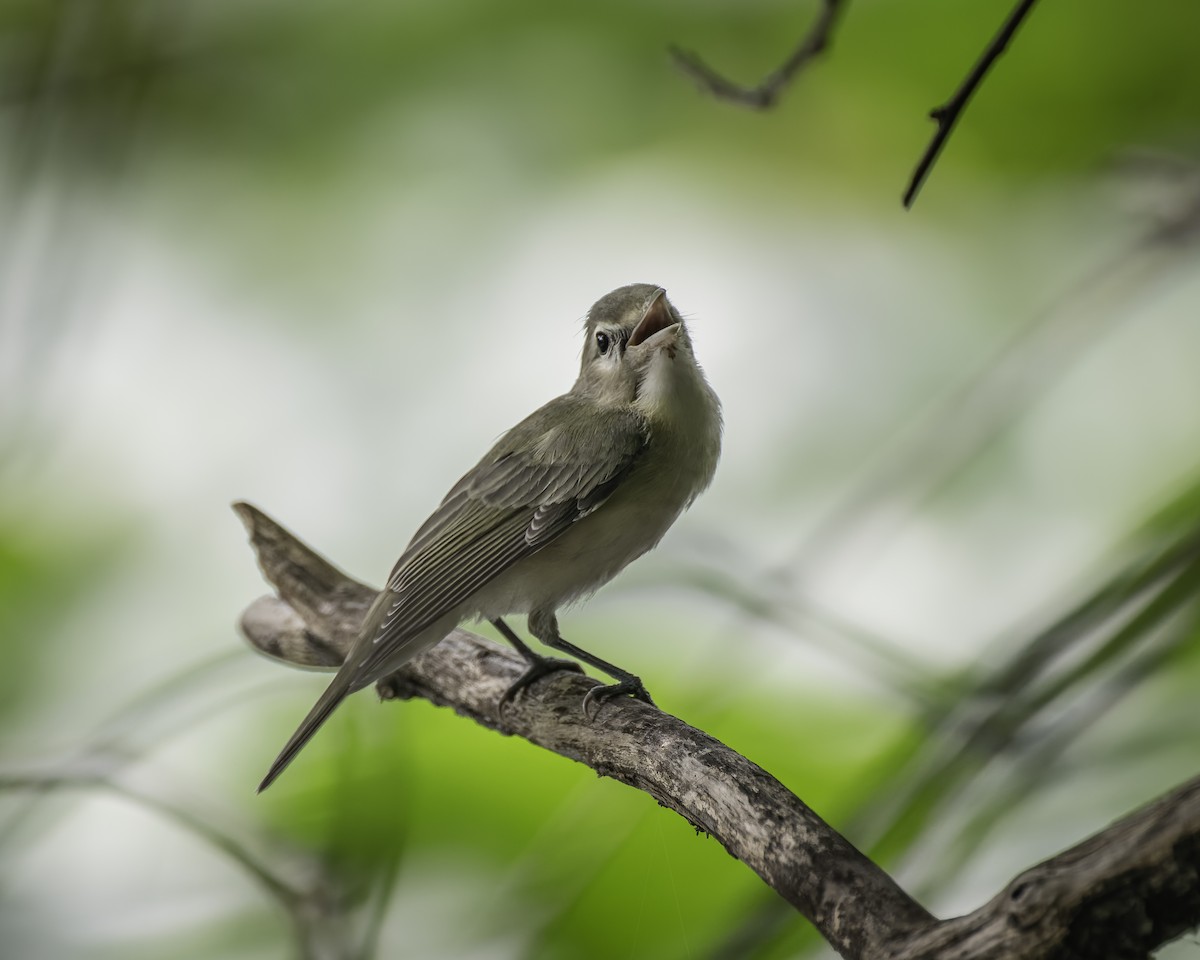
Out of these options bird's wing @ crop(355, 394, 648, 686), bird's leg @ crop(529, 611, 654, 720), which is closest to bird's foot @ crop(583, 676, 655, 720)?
bird's leg @ crop(529, 611, 654, 720)

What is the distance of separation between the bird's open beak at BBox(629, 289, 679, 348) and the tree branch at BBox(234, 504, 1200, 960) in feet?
2.62

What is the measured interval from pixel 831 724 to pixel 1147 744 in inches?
24.4

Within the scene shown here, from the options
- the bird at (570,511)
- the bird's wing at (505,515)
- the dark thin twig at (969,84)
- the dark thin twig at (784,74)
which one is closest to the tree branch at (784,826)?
the bird at (570,511)

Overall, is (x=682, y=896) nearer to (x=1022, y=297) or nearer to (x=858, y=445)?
(x=858, y=445)

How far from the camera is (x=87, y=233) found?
3.98 metres

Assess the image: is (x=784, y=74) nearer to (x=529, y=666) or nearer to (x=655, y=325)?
(x=655, y=325)

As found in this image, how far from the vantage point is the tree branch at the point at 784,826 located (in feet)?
3.94

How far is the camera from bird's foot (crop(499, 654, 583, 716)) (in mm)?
2678

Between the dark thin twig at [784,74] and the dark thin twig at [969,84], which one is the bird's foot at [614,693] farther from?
the dark thin twig at [969,84]

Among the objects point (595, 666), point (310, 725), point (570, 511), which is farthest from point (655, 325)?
point (310, 725)

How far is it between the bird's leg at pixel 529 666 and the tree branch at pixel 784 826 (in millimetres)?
28

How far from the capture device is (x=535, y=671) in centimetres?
275

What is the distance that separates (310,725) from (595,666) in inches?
25.2

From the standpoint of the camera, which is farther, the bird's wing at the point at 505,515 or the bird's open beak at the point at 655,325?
the bird's open beak at the point at 655,325
